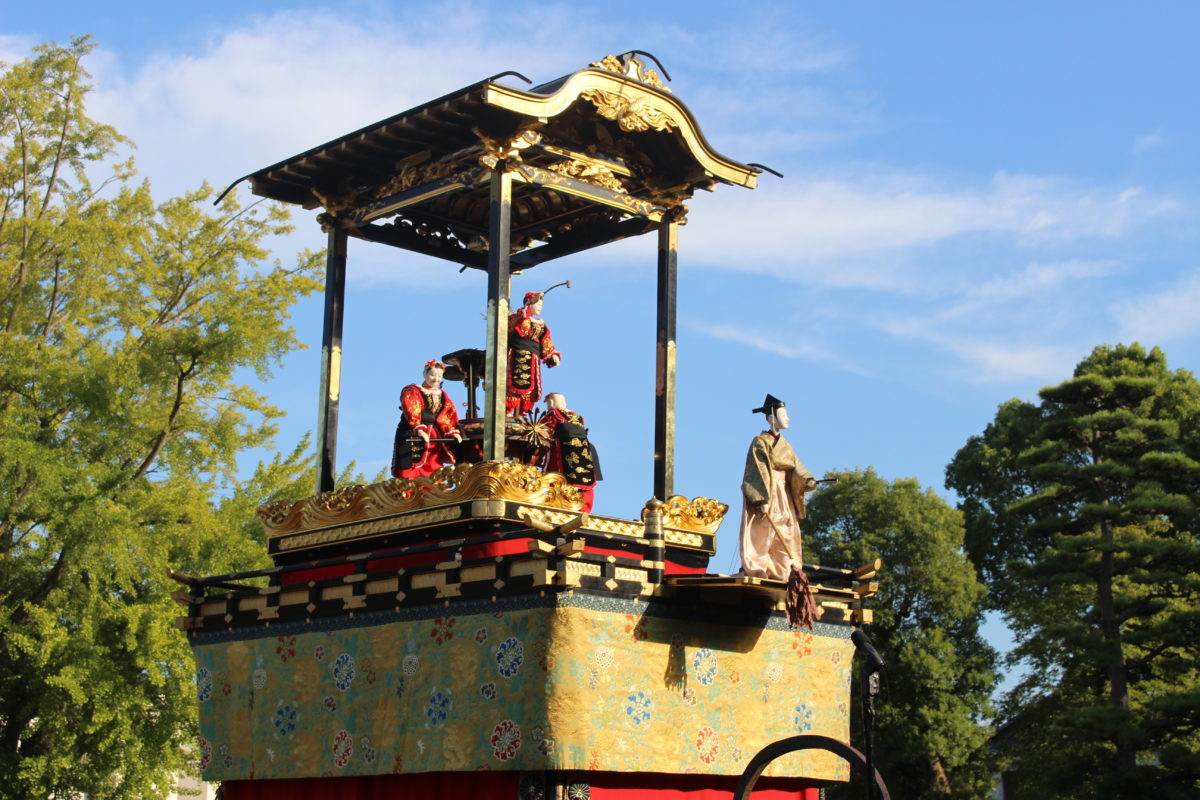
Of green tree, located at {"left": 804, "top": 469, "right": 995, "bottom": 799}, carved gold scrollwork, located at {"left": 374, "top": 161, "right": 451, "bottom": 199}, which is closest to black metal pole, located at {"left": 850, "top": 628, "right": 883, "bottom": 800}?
carved gold scrollwork, located at {"left": 374, "top": 161, "right": 451, "bottom": 199}

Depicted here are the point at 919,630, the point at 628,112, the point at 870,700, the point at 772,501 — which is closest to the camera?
the point at 870,700

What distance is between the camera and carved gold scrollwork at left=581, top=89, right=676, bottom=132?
15.0m

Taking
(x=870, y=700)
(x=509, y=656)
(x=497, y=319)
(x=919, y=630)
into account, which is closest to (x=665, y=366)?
(x=497, y=319)

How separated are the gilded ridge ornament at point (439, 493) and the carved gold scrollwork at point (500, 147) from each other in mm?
2871

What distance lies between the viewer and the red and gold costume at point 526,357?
51.6ft

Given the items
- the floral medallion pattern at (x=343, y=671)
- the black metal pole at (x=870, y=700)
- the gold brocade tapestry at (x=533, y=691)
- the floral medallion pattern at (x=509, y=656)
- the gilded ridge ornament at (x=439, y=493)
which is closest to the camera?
the black metal pole at (x=870, y=700)

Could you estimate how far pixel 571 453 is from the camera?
15.4 metres

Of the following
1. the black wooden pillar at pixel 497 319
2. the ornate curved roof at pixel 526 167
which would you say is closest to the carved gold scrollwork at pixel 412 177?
the ornate curved roof at pixel 526 167

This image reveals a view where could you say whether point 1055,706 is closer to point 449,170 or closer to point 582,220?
point 582,220

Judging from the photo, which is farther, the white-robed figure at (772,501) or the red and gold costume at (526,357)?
the red and gold costume at (526,357)

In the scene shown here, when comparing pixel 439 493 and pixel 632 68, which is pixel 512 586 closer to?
pixel 439 493

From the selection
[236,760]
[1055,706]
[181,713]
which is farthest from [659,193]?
[1055,706]

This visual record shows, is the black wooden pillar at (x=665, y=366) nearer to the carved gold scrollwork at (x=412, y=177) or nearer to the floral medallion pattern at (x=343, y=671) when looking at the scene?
the carved gold scrollwork at (x=412, y=177)

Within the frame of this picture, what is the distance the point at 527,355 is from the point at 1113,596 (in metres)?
18.3
